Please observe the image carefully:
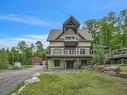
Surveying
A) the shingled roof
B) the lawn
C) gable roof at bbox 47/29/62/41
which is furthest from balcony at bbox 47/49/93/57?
the lawn

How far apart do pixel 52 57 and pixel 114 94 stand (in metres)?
52.8

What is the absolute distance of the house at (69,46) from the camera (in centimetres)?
6525

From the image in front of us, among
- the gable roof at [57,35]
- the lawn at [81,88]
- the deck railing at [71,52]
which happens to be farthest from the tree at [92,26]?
the lawn at [81,88]

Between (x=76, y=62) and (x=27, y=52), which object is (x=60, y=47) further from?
(x=27, y=52)

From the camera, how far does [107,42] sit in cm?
6844

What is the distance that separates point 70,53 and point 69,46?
2449 millimetres

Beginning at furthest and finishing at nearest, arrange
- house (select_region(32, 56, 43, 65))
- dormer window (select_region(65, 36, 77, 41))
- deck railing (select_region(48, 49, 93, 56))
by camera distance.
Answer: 1. house (select_region(32, 56, 43, 65))
2. dormer window (select_region(65, 36, 77, 41))
3. deck railing (select_region(48, 49, 93, 56))

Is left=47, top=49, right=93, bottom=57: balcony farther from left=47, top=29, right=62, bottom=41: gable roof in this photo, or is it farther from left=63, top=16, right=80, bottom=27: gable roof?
left=63, top=16, right=80, bottom=27: gable roof

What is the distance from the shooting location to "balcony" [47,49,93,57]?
64512 mm

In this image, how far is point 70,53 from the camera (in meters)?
65.3

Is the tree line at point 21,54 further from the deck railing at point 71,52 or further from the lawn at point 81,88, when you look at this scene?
the lawn at point 81,88

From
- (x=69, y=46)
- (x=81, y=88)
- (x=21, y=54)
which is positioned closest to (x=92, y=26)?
(x=69, y=46)

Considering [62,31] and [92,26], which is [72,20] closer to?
[62,31]

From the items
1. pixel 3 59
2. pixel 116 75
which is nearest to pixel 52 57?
pixel 3 59
